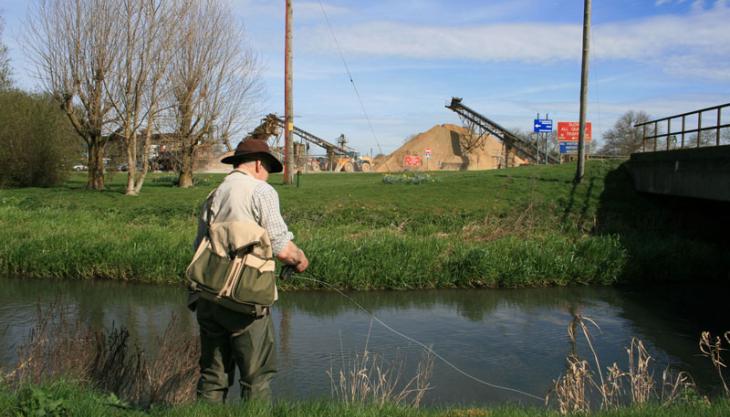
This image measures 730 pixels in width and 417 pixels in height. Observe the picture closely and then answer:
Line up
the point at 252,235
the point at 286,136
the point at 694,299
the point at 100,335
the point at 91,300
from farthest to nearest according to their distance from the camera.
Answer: the point at 286,136, the point at 694,299, the point at 91,300, the point at 100,335, the point at 252,235

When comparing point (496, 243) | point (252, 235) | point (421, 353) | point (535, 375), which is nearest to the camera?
point (252, 235)

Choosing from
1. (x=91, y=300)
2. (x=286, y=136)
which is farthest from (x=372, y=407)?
(x=286, y=136)

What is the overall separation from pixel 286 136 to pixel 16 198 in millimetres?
10643

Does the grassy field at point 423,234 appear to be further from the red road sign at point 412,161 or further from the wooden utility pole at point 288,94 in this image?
the red road sign at point 412,161

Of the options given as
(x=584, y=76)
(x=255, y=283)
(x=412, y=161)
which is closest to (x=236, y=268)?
(x=255, y=283)

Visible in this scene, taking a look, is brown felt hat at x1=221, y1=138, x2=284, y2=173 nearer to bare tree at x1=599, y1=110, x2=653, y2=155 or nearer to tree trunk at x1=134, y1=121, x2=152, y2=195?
tree trunk at x1=134, y1=121, x2=152, y2=195

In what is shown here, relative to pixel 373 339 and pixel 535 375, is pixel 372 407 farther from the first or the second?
pixel 373 339

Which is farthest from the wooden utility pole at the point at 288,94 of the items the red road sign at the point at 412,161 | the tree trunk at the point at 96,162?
the red road sign at the point at 412,161

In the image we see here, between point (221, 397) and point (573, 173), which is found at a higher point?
point (573, 173)

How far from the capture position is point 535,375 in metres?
9.76

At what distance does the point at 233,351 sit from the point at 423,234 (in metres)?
14.9

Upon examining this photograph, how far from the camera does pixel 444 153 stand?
70.6 m

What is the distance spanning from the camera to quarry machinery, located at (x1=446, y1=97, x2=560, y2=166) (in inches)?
2095

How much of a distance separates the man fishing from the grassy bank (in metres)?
0.29
